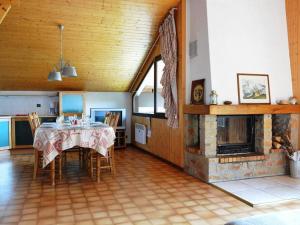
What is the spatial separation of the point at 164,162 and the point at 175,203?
85.4 inches

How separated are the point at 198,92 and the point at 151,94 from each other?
8.94 feet

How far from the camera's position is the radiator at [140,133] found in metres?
6.35

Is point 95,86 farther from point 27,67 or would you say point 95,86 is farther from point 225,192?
point 225,192

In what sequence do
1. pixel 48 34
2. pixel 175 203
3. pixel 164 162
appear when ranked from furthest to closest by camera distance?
pixel 164 162 → pixel 48 34 → pixel 175 203

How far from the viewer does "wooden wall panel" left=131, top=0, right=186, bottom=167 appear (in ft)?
15.0

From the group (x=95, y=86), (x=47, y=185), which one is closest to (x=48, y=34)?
(x=95, y=86)

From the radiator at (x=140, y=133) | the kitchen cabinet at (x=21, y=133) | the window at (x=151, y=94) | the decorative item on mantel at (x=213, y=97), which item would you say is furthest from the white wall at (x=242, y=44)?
the kitchen cabinet at (x=21, y=133)

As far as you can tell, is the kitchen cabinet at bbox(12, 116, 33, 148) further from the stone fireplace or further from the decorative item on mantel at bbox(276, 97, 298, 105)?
the decorative item on mantel at bbox(276, 97, 298, 105)

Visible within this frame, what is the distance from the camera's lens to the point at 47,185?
12.7ft

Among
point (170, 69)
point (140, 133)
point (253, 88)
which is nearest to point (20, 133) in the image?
point (140, 133)

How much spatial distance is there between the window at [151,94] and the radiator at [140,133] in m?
0.35

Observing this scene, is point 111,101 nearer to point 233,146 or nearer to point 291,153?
point 233,146

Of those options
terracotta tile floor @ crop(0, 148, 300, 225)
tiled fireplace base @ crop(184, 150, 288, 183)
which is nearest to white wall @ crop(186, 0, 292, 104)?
tiled fireplace base @ crop(184, 150, 288, 183)

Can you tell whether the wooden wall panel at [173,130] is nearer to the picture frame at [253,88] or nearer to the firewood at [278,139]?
the picture frame at [253,88]
